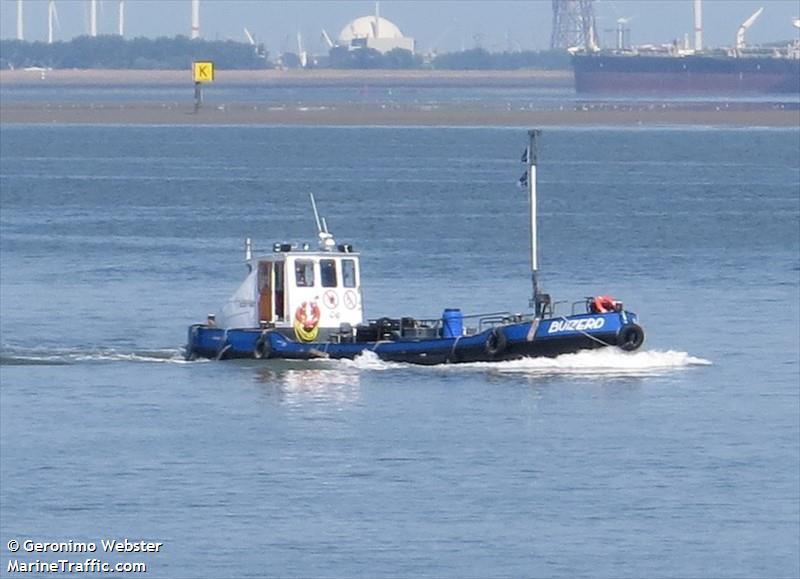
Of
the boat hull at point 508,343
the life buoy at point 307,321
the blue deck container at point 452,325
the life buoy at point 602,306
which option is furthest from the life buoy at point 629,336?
the life buoy at point 307,321

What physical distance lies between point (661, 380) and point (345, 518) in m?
12.8

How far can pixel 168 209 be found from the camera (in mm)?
85188

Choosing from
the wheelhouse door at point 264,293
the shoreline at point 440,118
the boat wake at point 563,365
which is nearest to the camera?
the boat wake at point 563,365

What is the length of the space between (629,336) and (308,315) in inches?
235

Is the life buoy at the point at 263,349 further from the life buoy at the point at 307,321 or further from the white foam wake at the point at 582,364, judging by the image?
the white foam wake at the point at 582,364

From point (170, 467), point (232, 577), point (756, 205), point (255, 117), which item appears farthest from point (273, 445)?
point (255, 117)

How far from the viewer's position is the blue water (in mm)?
27672

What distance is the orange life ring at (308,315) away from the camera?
42.2 m

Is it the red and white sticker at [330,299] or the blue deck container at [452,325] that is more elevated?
the red and white sticker at [330,299]

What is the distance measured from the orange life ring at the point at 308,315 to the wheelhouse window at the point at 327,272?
467mm

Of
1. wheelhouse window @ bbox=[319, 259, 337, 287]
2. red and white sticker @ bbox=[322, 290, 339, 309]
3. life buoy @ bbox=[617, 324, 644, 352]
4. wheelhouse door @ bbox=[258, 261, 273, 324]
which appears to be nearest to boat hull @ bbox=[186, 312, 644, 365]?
life buoy @ bbox=[617, 324, 644, 352]

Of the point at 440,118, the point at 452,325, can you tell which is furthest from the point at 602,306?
the point at 440,118

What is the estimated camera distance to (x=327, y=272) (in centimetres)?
4225

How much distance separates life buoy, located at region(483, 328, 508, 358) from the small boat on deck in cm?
2
